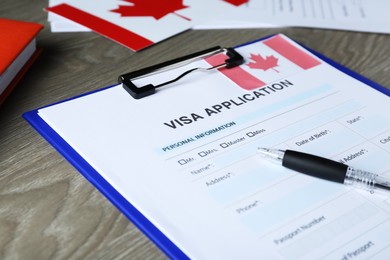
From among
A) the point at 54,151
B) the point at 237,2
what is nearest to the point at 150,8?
the point at 237,2

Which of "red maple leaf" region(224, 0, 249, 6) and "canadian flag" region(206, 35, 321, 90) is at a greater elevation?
"red maple leaf" region(224, 0, 249, 6)

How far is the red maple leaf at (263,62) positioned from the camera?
0.78 metres

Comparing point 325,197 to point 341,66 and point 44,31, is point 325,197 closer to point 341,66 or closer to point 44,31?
point 341,66

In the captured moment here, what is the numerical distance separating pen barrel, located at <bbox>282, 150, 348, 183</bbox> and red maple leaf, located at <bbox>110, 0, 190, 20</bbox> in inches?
16.3

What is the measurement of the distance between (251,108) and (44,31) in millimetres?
384

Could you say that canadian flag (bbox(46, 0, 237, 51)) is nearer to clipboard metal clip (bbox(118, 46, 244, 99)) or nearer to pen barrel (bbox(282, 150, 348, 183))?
clipboard metal clip (bbox(118, 46, 244, 99))

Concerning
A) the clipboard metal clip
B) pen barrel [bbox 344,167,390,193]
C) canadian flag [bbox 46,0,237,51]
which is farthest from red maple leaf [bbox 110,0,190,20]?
pen barrel [bbox 344,167,390,193]

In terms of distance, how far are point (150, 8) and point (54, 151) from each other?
40 centimetres

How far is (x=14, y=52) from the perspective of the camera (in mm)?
700

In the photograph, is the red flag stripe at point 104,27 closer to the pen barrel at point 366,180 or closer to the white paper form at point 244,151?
the white paper form at point 244,151

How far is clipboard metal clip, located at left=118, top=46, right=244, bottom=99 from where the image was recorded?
27.4 inches

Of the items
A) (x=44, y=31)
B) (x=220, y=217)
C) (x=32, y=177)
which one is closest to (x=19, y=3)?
(x=44, y=31)

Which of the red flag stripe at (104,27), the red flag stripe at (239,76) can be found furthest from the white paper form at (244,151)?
the red flag stripe at (104,27)

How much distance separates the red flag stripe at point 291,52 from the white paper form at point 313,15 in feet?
0.26
